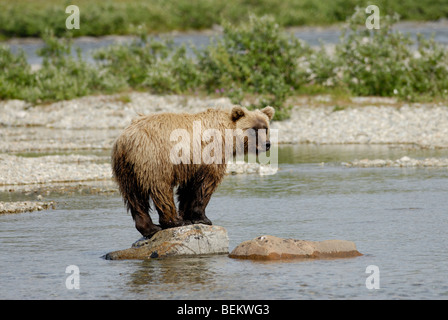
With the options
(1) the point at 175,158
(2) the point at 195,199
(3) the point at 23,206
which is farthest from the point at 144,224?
(3) the point at 23,206

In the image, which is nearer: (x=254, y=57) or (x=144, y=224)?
(x=144, y=224)

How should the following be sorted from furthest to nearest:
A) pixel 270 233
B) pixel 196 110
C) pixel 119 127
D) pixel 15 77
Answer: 1. pixel 15 77
2. pixel 119 127
3. pixel 196 110
4. pixel 270 233

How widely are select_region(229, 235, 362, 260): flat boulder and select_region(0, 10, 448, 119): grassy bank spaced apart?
14.8 metres

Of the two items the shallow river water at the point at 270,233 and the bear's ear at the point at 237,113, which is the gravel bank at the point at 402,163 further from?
the bear's ear at the point at 237,113

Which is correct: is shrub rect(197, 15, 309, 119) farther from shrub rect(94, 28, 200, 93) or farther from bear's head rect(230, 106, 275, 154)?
bear's head rect(230, 106, 275, 154)

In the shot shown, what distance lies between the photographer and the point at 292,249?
9422 mm

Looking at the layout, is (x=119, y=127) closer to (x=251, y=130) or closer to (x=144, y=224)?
(x=251, y=130)

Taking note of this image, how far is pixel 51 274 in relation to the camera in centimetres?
893

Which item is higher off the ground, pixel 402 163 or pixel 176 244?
pixel 402 163

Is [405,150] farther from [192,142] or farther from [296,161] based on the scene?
[192,142]

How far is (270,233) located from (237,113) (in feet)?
6.23

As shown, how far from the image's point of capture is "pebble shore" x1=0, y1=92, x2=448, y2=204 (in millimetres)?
16938
